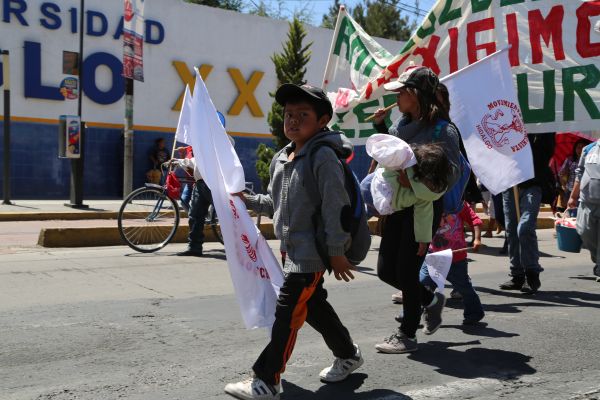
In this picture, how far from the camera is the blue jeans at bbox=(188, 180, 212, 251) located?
8.80 metres

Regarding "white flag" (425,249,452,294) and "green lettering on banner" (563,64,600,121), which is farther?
"green lettering on banner" (563,64,600,121)

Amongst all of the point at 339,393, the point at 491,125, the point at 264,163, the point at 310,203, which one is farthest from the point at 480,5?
the point at 264,163

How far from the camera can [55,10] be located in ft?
56.7

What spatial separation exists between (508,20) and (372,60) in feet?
7.03

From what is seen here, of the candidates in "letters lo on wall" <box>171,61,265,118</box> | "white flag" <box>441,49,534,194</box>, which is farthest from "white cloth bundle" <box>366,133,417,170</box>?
"letters lo on wall" <box>171,61,265,118</box>

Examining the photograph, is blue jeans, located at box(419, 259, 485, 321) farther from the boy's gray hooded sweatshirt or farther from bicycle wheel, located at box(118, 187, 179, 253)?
bicycle wheel, located at box(118, 187, 179, 253)

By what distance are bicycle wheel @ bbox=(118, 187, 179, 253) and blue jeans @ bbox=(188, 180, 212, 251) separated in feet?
1.03

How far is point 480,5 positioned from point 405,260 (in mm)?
3741

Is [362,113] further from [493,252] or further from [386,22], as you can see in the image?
[386,22]

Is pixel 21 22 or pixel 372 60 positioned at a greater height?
pixel 21 22

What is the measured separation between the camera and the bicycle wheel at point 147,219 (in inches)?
349

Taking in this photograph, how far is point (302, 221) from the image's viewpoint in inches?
143

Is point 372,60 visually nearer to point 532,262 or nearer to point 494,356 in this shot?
point 532,262

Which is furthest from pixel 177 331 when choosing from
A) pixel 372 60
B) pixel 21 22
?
pixel 21 22
